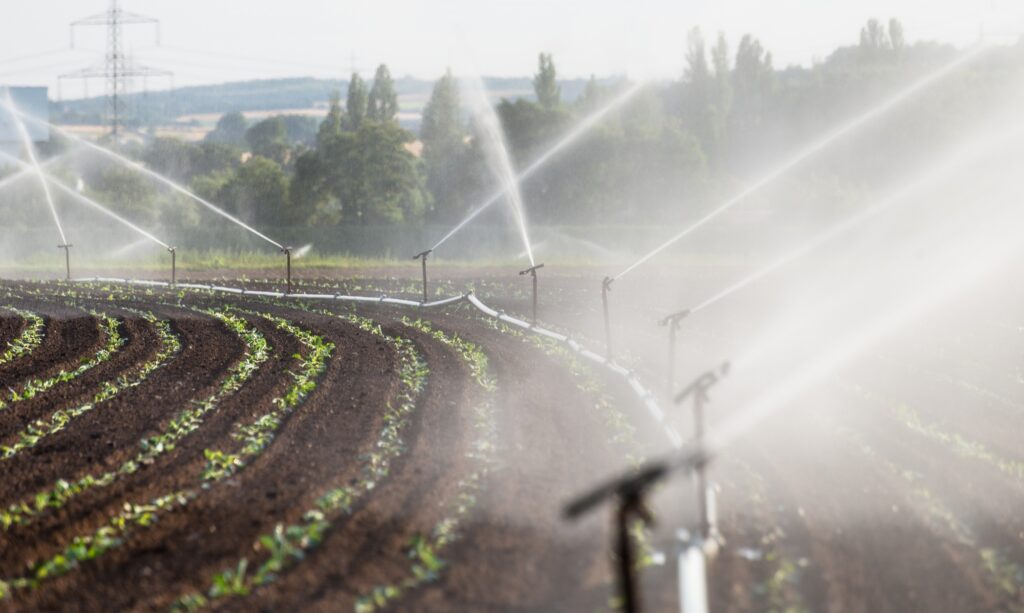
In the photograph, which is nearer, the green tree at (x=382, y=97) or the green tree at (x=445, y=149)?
the green tree at (x=445, y=149)

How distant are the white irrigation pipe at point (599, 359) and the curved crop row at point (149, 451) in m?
5.04

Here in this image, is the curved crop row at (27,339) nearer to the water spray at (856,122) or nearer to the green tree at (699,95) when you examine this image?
the water spray at (856,122)

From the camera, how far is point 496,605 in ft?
24.8

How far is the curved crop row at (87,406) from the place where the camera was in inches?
494

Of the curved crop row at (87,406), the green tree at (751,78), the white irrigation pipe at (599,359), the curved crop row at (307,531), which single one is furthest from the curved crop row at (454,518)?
the green tree at (751,78)

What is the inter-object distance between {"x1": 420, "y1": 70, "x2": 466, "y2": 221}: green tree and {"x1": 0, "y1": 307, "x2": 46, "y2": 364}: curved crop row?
4528 cm

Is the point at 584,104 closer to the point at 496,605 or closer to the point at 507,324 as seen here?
the point at 507,324

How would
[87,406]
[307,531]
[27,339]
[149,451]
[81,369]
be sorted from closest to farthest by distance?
1. [307,531]
2. [149,451]
3. [87,406]
4. [81,369]
5. [27,339]

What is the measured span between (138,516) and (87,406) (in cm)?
529

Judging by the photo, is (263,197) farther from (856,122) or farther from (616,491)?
(616,491)

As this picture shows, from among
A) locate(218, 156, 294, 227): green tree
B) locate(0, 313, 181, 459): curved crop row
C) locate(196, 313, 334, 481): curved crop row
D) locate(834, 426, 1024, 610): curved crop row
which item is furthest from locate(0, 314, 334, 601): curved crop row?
locate(218, 156, 294, 227): green tree

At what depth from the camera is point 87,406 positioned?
14555 mm

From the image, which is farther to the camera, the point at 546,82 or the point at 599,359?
the point at 546,82

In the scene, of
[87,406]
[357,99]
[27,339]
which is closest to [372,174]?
[357,99]
